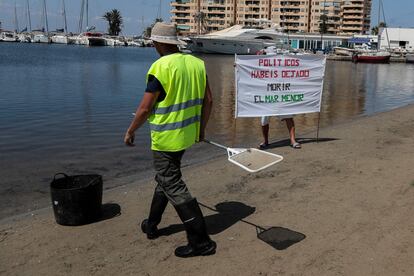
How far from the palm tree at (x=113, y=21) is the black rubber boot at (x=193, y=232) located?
19389cm

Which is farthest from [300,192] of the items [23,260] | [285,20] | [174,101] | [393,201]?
[285,20]

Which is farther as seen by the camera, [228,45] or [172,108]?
[228,45]

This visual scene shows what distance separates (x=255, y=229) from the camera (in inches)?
207

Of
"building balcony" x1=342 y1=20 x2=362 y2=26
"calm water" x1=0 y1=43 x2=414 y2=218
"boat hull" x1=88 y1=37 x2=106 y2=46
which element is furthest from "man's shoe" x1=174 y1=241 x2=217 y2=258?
"building balcony" x1=342 y1=20 x2=362 y2=26

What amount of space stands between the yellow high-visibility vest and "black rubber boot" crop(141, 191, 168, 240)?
0.61 meters

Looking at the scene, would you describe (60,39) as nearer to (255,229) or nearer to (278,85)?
(278,85)

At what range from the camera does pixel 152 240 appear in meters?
5.00

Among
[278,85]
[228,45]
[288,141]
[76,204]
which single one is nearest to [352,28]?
[228,45]

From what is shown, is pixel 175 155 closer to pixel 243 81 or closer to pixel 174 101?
pixel 174 101

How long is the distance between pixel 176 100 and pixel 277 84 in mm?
5415

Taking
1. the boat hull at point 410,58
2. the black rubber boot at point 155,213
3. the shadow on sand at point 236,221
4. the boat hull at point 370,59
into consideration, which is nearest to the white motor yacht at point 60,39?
the boat hull at point 370,59

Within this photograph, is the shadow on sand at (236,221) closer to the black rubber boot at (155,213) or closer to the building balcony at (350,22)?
the black rubber boot at (155,213)

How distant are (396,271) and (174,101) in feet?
7.74

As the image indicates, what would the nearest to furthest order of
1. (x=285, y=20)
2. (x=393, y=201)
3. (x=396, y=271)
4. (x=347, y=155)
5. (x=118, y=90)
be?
1. (x=396, y=271)
2. (x=393, y=201)
3. (x=347, y=155)
4. (x=118, y=90)
5. (x=285, y=20)
